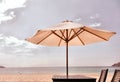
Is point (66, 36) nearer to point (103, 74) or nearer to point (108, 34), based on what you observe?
point (108, 34)

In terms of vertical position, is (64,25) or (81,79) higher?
(64,25)

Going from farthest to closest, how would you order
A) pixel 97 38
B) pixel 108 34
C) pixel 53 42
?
pixel 53 42 → pixel 97 38 → pixel 108 34

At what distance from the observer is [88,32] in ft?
22.4

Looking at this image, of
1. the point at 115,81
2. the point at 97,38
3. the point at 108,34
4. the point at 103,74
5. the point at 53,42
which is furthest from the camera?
the point at 53,42

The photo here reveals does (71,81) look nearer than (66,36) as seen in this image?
Yes

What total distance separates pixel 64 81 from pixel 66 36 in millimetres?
1662

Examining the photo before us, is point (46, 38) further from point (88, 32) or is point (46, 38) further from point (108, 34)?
point (108, 34)

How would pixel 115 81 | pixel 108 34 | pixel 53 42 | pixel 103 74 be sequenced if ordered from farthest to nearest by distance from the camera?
pixel 53 42 → pixel 108 34 → pixel 103 74 → pixel 115 81

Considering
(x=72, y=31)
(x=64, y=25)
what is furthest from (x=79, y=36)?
(x=64, y=25)

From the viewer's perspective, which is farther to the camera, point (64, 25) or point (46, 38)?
point (46, 38)

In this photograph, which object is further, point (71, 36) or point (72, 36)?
point (71, 36)

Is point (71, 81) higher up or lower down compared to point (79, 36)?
lower down

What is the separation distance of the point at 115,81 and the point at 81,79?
2.11ft

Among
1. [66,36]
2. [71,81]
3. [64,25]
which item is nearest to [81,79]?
[71,81]
